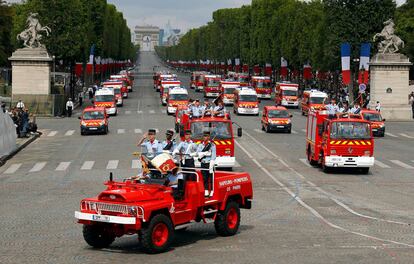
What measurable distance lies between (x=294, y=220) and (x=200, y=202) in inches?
162

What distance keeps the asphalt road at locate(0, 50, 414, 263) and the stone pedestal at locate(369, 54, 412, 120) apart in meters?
22.7

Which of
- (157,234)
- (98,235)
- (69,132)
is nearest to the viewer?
(157,234)

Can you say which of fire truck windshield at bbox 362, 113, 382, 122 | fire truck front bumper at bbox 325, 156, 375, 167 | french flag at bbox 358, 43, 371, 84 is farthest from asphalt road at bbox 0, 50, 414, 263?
french flag at bbox 358, 43, 371, 84

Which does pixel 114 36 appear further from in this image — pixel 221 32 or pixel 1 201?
pixel 1 201

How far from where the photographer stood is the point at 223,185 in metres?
19.0

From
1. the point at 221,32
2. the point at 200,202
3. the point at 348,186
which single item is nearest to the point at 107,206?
the point at 200,202

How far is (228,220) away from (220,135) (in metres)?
15.2

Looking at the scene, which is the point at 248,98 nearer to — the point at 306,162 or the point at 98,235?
the point at 306,162

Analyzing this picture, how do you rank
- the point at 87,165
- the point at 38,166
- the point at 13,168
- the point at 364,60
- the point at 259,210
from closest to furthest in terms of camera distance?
the point at 259,210
the point at 13,168
the point at 87,165
the point at 38,166
the point at 364,60

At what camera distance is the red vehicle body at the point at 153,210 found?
16.6 m

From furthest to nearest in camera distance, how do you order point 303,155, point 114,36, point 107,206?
point 114,36, point 303,155, point 107,206

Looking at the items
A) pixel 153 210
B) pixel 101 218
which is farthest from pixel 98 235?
pixel 153 210

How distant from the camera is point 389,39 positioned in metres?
71.1

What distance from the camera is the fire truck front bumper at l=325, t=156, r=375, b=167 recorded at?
33406 mm
